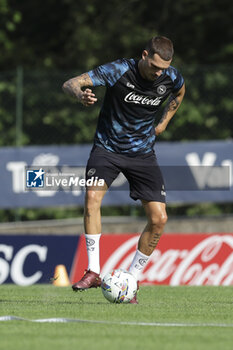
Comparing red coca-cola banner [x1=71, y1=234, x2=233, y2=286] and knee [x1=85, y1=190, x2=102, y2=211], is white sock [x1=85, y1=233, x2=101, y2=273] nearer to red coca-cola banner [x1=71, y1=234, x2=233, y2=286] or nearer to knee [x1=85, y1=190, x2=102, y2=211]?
knee [x1=85, y1=190, x2=102, y2=211]

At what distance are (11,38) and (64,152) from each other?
30.0ft

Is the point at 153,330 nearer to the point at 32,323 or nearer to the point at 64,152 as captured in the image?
the point at 32,323

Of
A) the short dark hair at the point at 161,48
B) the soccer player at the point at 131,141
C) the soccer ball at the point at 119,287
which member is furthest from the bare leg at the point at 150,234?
the short dark hair at the point at 161,48

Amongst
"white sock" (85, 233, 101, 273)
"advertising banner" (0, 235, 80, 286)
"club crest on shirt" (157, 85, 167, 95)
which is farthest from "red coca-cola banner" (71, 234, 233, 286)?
"club crest on shirt" (157, 85, 167, 95)

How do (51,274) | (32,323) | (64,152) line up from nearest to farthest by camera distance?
1. (32,323)
2. (51,274)
3. (64,152)

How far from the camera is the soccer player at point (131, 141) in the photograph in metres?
8.27

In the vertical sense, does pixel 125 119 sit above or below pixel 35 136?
above

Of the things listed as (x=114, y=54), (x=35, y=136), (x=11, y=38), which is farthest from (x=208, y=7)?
(x=35, y=136)

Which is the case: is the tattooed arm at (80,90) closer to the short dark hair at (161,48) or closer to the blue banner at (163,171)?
the short dark hair at (161,48)

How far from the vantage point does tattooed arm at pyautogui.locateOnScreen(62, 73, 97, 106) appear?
25.4 feet

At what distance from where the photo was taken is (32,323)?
21.1 ft

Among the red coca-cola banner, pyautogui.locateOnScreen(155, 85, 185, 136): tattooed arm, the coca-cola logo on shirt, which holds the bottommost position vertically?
the red coca-cola banner

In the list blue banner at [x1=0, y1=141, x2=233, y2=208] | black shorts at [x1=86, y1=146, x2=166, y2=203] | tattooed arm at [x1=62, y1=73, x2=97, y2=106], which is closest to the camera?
tattooed arm at [x1=62, y1=73, x2=97, y2=106]

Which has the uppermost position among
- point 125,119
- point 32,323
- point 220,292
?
point 125,119
